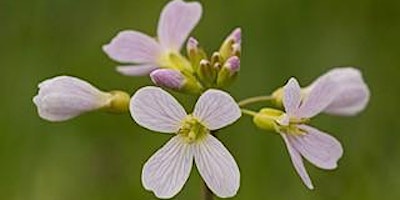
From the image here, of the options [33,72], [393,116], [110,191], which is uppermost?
[33,72]

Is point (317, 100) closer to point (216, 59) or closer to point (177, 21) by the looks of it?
point (216, 59)

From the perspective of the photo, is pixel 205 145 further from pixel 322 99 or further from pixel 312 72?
pixel 312 72

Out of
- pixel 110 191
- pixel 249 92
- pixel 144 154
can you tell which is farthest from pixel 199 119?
pixel 249 92

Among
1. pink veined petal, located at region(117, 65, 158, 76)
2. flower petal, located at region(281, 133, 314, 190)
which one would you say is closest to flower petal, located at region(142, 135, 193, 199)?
flower petal, located at region(281, 133, 314, 190)

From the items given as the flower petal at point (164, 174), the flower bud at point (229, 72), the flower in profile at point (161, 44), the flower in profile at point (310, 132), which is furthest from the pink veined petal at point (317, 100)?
the flower in profile at point (161, 44)

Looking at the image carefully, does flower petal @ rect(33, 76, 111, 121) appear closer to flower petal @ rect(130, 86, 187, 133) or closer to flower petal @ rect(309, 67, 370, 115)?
flower petal @ rect(130, 86, 187, 133)

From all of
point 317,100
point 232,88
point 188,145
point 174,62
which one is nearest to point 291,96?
point 317,100

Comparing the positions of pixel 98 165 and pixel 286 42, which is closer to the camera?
pixel 98 165
